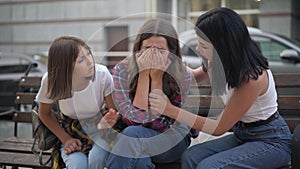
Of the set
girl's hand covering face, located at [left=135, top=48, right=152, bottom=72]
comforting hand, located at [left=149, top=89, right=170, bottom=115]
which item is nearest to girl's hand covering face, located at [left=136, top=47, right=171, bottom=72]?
girl's hand covering face, located at [left=135, top=48, right=152, bottom=72]

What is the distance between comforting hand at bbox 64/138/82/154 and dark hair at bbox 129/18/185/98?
516 mm

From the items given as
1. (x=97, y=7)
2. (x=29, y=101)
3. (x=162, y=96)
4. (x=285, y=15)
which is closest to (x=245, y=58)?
(x=162, y=96)

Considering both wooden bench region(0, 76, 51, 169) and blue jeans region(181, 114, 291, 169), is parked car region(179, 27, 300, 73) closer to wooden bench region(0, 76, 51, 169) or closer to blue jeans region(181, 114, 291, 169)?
wooden bench region(0, 76, 51, 169)

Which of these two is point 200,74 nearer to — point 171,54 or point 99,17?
point 171,54

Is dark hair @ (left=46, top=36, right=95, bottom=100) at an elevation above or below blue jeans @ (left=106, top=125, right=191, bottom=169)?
above

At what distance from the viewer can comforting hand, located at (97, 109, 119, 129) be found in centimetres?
266

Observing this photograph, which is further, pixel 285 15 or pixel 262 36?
pixel 285 15

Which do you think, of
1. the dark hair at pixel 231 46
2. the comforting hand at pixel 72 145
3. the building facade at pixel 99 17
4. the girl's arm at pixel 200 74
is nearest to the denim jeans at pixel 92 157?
the comforting hand at pixel 72 145

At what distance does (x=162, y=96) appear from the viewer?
2516mm

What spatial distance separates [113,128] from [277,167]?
3.49ft

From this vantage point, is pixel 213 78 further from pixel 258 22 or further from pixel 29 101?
pixel 258 22

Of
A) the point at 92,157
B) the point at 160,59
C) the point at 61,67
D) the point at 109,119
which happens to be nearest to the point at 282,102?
the point at 160,59

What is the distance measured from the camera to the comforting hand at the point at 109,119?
2660mm

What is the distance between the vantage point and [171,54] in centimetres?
272
